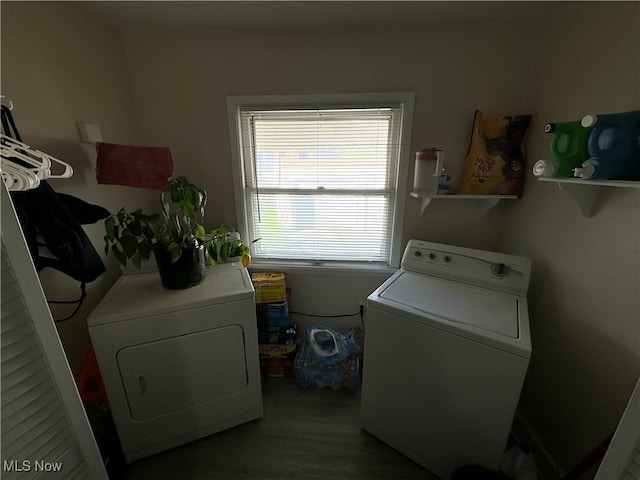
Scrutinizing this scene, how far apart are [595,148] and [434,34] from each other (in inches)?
42.2

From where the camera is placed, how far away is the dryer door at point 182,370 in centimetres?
121

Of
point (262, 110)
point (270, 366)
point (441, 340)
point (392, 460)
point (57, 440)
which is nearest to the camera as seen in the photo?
point (57, 440)

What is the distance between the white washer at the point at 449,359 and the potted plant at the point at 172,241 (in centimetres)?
89

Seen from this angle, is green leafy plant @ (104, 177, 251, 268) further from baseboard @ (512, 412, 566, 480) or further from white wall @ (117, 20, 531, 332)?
baseboard @ (512, 412, 566, 480)

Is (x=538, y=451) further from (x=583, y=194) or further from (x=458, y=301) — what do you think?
(x=583, y=194)

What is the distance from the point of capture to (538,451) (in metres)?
1.34

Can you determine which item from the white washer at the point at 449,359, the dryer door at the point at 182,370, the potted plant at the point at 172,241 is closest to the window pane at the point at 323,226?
the white washer at the point at 449,359

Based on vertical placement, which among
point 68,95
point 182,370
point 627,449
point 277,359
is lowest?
point 277,359

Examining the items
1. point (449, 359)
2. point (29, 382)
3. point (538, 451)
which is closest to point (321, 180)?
point (449, 359)

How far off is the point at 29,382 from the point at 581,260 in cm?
203

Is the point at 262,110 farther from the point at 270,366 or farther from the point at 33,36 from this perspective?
the point at 270,366

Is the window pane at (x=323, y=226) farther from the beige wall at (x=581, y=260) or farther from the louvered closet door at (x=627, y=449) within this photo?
the louvered closet door at (x=627, y=449)

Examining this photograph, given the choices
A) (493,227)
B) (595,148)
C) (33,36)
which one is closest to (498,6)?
(595,148)

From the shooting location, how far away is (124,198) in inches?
63.5
